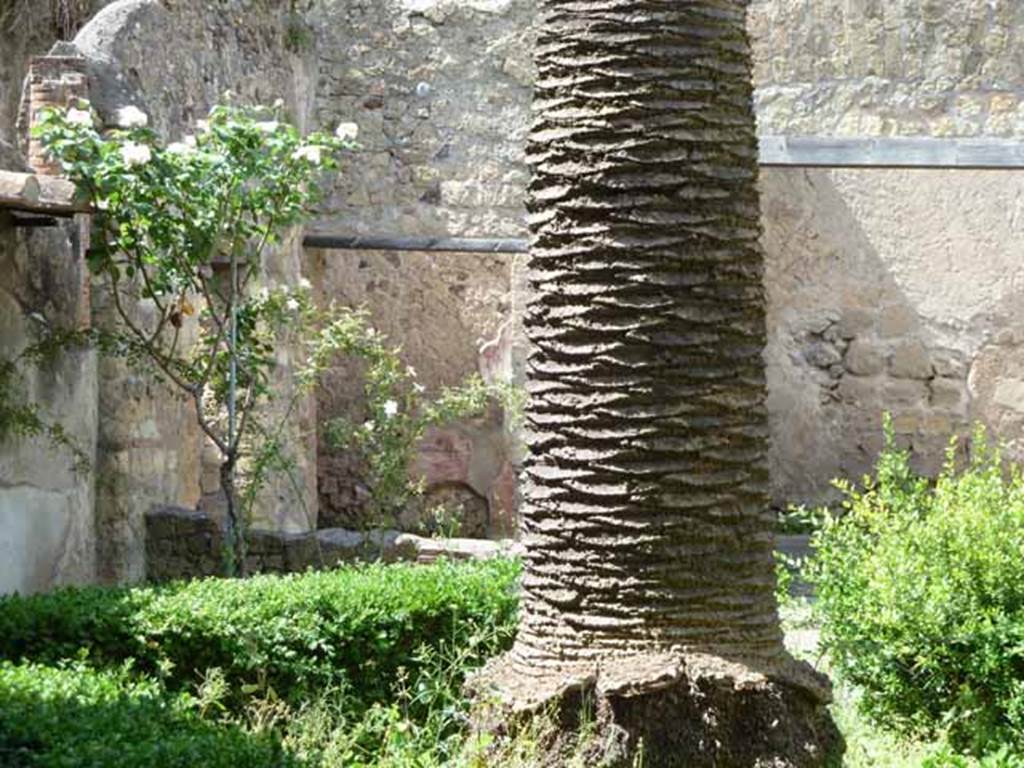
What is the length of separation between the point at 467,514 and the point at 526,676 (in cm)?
748

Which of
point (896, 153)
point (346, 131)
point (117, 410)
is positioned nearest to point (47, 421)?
point (117, 410)

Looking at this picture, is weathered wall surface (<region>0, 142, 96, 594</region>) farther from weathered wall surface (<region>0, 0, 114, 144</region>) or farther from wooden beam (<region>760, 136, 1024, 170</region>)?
wooden beam (<region>760, 136, 1024, 170</region>)

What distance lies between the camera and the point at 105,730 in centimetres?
435

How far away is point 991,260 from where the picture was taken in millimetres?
12844

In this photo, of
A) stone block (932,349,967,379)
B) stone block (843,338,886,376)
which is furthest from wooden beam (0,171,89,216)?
stone block (932,349,967,379)

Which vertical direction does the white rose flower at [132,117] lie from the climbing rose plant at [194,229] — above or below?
above

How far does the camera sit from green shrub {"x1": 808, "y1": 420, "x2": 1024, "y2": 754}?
5898mm

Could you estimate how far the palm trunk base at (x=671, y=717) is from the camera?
15.2ft

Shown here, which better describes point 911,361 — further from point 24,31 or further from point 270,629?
point 270,629

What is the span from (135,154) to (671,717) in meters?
3.66

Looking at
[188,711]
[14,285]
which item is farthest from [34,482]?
[188,711]

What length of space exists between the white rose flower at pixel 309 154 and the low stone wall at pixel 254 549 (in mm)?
1742

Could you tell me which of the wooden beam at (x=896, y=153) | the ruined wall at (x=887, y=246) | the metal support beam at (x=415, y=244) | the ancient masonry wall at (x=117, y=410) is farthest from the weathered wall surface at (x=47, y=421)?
the ruined wall at (x=887, y=246)

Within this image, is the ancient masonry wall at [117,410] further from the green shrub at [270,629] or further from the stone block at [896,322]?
the stone block at [896,322]
